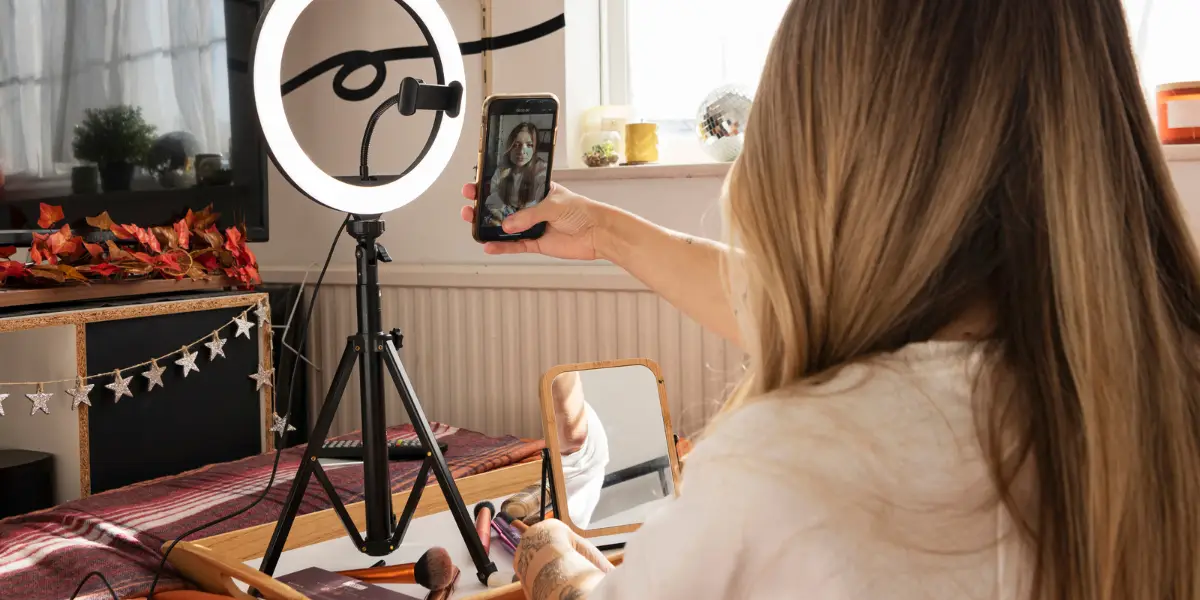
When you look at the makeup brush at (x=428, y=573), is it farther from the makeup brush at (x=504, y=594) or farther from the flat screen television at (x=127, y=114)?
the flat screen television at (x=127, y=114)

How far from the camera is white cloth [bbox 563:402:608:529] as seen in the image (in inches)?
41.8

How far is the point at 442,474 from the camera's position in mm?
1022

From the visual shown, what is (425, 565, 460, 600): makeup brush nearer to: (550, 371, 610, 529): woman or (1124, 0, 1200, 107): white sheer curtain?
(550, 371, 610, 529): woman

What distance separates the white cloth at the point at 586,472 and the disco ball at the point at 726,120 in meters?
0.71

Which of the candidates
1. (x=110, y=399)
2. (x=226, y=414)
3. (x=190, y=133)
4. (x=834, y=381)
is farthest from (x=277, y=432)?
(x=834, y=381)

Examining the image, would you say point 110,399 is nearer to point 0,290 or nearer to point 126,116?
point 0,290

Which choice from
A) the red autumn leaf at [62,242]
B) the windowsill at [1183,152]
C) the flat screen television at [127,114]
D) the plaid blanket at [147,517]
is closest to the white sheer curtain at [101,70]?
the flat screen television at [127,114]

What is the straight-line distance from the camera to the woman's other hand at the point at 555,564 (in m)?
0.72

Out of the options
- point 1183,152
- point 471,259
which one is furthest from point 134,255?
point 1183,152

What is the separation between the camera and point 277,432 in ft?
6.03

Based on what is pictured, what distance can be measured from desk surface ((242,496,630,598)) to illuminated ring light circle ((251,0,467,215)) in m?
0.37

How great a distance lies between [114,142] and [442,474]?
0.99 meters

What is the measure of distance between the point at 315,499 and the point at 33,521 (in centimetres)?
34

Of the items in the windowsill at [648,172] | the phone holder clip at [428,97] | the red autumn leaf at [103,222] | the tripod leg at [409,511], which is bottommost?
the tripod leg at [409,511]
